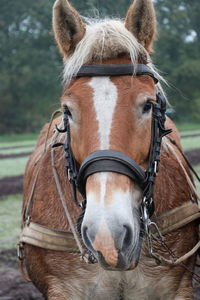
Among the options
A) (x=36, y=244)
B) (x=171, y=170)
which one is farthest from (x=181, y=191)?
(x=36, y=244)

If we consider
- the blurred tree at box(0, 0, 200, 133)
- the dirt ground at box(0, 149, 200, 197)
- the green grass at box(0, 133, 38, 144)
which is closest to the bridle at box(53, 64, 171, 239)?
the dirt ground at box(0, 149, 200, 197)

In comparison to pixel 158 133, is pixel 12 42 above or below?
below

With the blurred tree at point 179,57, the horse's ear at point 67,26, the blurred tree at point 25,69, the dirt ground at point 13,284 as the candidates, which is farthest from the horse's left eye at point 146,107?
the blurred tree at point 25,69

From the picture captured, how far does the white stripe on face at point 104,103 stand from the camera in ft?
9.45

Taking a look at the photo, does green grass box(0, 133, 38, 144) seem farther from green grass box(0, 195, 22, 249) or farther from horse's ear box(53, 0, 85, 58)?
horse's ear box(53, 0, 85, 58)

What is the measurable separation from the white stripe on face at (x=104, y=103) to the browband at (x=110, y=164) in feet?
0.20

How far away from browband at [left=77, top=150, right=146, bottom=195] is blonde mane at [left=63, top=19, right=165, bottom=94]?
2.06 ft

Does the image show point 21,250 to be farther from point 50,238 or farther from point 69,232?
point 69,232

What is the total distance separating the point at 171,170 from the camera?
12.8ft

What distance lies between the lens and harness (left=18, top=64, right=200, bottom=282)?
283 centimetres

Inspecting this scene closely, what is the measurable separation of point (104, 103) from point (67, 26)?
664 millimetres

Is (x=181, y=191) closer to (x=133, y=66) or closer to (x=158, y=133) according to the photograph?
(x=158, y=133)

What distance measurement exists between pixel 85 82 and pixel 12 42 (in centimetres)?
3491

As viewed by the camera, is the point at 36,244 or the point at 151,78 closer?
the point at 151,78
